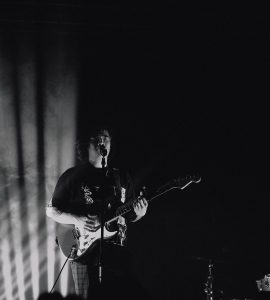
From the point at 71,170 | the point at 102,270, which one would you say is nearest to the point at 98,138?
the point at 71,170

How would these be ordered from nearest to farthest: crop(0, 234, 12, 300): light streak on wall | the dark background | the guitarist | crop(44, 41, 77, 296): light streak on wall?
the guitarist < crop(0, 234, 12, 300): light streak on wall < the dark background < crop(44, 41, 77, 296): light streak on wall

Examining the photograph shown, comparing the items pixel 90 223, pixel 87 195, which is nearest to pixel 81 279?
pixel 90 223

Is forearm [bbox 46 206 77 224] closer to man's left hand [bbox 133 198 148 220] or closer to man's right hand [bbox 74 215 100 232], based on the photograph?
man's right hand [bbox 74 215 100 232]

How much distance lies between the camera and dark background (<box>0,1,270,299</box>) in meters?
4.48

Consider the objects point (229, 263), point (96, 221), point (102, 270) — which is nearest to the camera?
point (102, 270)

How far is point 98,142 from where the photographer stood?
3.44 m

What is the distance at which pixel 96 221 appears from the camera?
3225 mm

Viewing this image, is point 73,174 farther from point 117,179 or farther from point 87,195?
point 117,179

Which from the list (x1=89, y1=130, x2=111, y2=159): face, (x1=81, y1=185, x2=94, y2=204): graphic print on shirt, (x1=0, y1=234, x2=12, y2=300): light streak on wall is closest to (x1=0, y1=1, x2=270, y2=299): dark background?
(x1=89, y1=130, x2=111, y2=159): face

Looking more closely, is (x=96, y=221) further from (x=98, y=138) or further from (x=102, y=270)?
(x=98, y=138)

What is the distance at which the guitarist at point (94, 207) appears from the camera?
311 centimetres

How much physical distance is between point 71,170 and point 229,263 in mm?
2190

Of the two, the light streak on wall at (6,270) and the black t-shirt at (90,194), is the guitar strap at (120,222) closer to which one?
the black t-shirt at (90,194)

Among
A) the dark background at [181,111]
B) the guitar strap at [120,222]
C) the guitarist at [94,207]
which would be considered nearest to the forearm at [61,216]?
the guitarist at [94,207]
